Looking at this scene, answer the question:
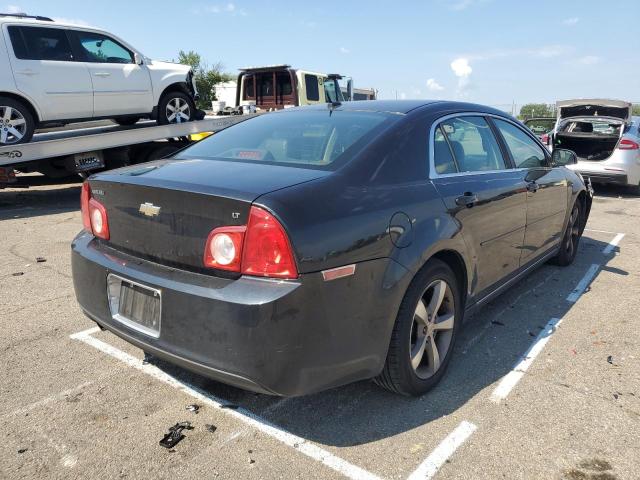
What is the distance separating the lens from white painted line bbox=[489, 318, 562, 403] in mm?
2883

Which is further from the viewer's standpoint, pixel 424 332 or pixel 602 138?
pixel 602 138

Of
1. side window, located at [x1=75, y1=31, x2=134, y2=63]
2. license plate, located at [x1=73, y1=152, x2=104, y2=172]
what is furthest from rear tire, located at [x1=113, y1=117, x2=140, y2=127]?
side window, located at [x1=75, y1=31, x2=134, y2=63]

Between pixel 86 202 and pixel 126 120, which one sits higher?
pixel 86 202

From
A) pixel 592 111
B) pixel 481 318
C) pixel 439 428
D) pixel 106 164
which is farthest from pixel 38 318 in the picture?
pixel 592 111

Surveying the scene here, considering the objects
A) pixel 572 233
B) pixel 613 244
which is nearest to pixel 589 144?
pixel 613 244

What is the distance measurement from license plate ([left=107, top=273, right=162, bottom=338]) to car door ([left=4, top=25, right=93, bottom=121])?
6.00 meters

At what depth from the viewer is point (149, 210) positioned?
2400 mm

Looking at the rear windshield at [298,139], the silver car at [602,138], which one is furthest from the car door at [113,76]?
the silver car at [602,138]

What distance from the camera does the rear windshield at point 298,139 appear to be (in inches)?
105

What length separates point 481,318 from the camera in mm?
3912

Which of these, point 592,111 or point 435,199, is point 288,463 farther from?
point 592,111

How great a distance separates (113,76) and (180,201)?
6903 millimetres

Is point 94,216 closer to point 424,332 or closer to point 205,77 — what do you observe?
point 424,332

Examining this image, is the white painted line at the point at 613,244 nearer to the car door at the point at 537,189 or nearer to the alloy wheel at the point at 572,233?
the alloy wheel at the point at 572,233
